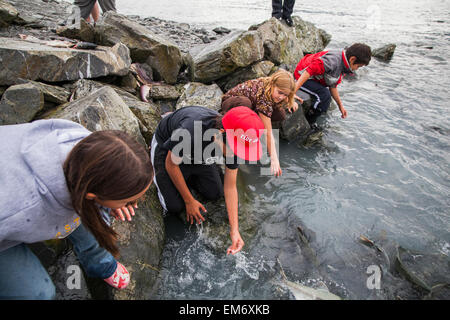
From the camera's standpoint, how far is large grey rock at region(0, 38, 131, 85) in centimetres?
314

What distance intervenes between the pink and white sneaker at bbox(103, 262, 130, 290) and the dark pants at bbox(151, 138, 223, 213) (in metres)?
1.00

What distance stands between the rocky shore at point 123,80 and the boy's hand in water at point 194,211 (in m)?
0.33

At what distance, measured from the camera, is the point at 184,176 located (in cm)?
325

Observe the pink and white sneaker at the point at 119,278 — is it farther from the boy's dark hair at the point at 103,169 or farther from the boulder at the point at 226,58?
the boulder at the point at 226,58

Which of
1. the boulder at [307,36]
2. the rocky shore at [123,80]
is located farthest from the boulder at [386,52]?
the rocky shore at [123,80]

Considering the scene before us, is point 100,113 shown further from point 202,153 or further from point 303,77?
point 303,77

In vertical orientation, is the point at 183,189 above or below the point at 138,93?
below

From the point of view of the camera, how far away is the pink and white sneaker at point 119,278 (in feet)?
7.04

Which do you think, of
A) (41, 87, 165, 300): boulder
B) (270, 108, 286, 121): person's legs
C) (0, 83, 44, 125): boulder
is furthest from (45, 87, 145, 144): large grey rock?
(270, 108, 286, 121): person's legs

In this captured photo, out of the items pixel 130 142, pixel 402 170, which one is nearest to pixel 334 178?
pixel 402 170

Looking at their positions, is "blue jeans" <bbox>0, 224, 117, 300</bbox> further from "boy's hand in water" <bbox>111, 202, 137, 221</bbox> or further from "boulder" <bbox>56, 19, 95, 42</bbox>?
"boulder" <bbox>56, 19, 95, 42</bbox>

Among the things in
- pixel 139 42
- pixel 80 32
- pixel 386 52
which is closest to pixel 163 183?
pixel 139 42

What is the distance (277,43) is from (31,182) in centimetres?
Answer: 640
